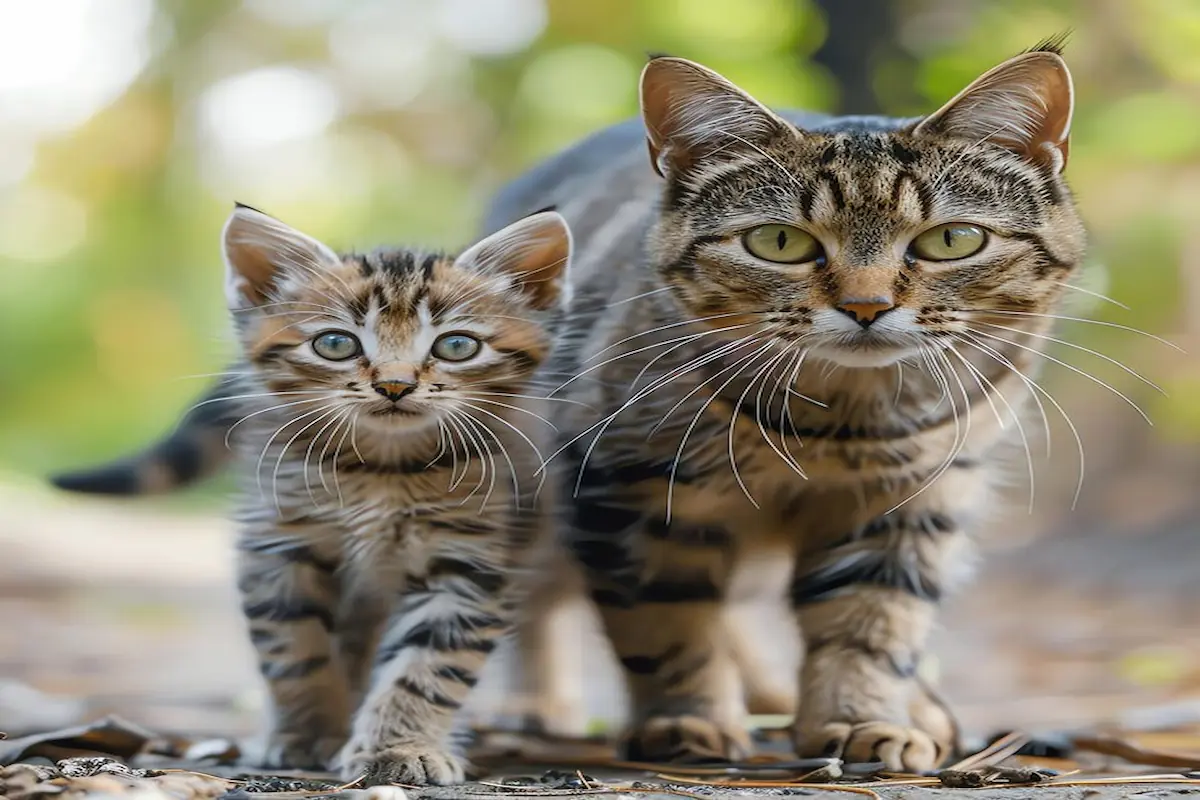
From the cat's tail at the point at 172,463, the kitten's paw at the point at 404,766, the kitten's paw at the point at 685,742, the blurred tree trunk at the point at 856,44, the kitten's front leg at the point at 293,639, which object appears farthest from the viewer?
the blurred tree trunk at the point at 856,44

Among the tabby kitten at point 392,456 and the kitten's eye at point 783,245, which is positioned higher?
the kitten's eye at point 783,245

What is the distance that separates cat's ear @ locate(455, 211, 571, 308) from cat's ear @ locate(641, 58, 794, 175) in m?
0.22

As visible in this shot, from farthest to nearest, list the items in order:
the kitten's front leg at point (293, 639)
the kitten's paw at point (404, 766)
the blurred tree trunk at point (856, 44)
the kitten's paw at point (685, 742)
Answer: the blurred tree trunk at point (856, 44) < the kitten's paw at point (685, 742) < the kitten's front leg at point (293, 639) < the kitten's paw at point (404, 766)

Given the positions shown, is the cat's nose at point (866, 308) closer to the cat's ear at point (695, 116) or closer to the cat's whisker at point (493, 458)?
the cat's ear at point (695, 116)

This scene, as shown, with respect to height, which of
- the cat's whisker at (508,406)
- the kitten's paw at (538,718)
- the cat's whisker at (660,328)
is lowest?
the kitten's paw at (538,718)

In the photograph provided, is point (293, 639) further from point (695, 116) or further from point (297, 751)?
point (695, 116)

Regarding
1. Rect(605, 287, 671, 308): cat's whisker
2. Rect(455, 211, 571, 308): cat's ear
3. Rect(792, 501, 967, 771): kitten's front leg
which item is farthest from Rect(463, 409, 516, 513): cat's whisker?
Rect(792, 501, 967, 771): kitten's front leg

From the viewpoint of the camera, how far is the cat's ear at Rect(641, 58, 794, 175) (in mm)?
2020

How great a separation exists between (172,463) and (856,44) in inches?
126

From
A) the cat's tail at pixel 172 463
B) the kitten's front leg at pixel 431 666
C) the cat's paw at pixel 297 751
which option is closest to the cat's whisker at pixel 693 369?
the kitten's front leg at pixel 431 666

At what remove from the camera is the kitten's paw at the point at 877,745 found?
2.11m

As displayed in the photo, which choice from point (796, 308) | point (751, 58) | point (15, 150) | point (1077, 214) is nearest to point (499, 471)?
point (796, 308)

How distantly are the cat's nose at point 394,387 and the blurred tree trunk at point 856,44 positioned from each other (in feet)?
10.2

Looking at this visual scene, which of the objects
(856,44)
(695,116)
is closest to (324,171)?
(856,44)
